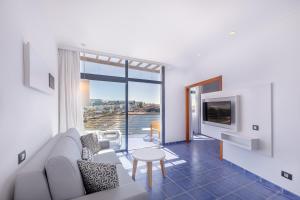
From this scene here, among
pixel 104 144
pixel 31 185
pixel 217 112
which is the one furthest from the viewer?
pixel 217 112

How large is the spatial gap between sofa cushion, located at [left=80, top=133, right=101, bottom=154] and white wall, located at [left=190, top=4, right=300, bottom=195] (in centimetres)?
276

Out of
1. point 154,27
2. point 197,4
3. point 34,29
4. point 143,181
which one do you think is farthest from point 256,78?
point 34,29

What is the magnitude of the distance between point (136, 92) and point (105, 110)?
1.02 metres

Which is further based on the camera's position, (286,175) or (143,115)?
(143,115)

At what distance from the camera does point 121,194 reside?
3.80 feet

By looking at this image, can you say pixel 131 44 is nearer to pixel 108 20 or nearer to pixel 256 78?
pixel 108 20

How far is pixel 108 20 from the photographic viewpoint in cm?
210

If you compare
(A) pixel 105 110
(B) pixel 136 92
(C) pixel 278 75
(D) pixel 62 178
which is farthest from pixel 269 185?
(A) pixel 105 110

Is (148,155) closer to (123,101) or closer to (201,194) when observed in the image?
(201,194)

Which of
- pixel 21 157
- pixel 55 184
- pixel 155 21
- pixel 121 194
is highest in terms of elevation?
pixel 155 21

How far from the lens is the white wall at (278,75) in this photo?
1.88 meters

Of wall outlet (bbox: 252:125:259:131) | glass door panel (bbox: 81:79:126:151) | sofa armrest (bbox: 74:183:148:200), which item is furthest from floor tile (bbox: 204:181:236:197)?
glass door panel (bbox: 81:79:126:151)

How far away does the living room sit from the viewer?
3.78ft

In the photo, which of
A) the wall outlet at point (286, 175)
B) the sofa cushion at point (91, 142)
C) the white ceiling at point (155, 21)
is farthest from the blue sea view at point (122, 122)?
the wall outlet at point (286, 175)
